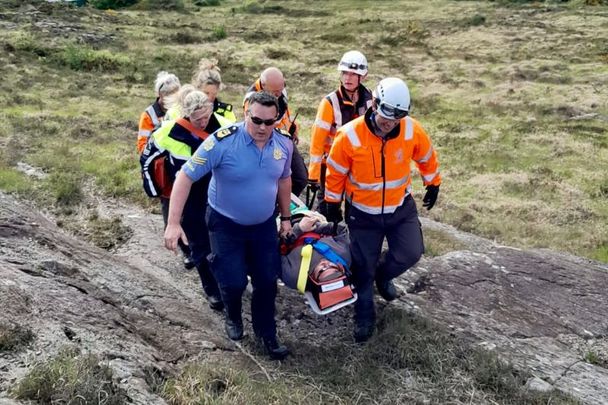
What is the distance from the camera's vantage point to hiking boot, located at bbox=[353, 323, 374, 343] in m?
5.48

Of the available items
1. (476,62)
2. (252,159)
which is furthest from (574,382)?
(476,62)

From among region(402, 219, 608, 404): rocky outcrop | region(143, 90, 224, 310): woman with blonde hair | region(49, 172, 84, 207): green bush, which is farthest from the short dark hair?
region(49, 172, 84, 207): green bush

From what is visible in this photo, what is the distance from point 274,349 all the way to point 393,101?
2.19 meters

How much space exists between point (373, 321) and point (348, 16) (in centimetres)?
4537

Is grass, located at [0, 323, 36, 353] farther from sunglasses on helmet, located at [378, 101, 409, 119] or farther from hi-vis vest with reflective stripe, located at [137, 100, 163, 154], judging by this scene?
hi-vis vest with reflective stripe, located at [137, 100, 163, 154]

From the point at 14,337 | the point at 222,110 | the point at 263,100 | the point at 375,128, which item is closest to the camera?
the point at 14,337

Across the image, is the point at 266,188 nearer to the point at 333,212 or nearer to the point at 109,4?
the point at 333,212

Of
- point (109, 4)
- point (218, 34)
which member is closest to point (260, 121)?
point (218, 34)

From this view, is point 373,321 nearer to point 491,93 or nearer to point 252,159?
point 252,159

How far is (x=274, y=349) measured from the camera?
16.7 ft

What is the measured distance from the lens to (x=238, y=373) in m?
4.33

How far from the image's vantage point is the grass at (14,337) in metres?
3.70

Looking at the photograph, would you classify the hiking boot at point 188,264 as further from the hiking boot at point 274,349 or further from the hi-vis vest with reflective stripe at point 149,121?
the hiking boot at point 274,349

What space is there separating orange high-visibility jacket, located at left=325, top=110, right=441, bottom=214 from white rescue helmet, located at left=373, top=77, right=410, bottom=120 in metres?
0.23
